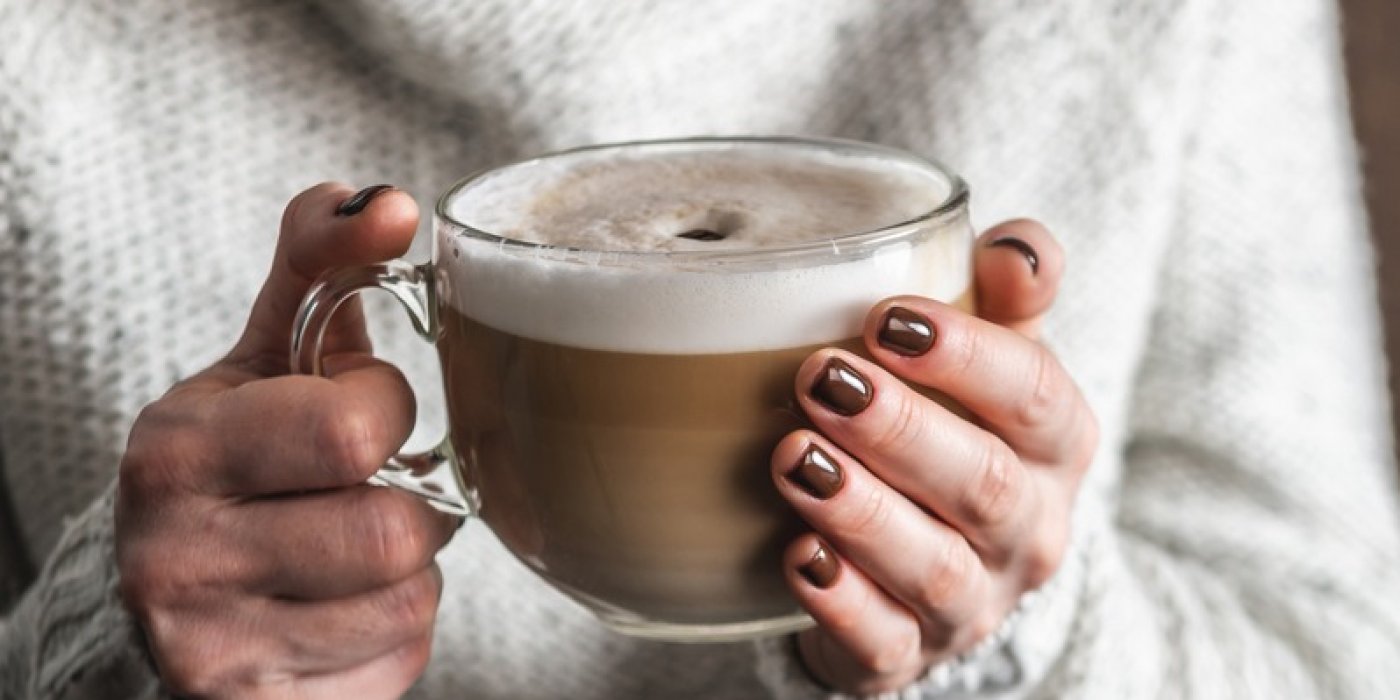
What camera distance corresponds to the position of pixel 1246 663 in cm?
86

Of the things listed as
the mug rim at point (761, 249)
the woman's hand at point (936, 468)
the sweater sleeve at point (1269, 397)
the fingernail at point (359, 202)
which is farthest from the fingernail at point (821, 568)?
the sweater sleeve at point (1269, 397)

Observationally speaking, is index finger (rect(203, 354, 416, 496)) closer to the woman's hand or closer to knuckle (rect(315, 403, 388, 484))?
knuckle (rect(315, 403, 388, 484))

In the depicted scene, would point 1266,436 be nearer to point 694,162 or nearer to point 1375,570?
point 1375,570

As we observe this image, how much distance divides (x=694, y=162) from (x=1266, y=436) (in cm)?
58

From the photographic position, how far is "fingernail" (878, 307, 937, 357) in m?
0.44

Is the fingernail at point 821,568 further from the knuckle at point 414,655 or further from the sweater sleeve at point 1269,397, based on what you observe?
the sweater sleeve at point 1269,397

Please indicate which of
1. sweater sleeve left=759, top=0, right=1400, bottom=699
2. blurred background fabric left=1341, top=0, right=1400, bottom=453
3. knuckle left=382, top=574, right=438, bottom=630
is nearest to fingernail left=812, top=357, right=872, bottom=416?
knuckle left=382, top=574, right=438, bottom=630

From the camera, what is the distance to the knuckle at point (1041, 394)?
52cm

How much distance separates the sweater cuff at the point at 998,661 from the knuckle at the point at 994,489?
134mm

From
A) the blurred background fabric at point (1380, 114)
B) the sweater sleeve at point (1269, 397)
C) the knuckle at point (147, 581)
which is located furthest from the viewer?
the blurred background fabric at point (1380, 114)

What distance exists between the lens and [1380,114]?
45.0 inches

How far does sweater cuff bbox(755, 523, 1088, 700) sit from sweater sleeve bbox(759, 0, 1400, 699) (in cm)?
23

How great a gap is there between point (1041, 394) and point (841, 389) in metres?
0.12

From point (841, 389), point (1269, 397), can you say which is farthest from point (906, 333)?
point (1269, 397)
